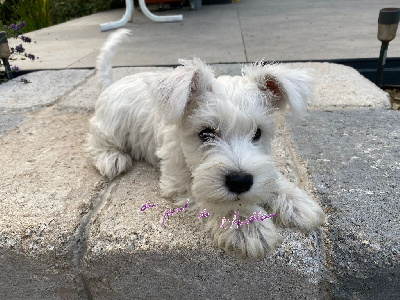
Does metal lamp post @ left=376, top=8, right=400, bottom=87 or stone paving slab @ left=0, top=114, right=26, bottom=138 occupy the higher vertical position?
metal lamp post @ left=376, top=8, right=400, bottom=87

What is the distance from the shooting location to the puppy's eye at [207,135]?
185cm

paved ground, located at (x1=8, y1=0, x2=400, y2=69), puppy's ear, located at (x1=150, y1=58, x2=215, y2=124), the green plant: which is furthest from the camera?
the green plant

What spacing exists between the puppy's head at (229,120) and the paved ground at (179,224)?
316 millimetres

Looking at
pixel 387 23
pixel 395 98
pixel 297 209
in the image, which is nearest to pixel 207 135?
pixel 297 209

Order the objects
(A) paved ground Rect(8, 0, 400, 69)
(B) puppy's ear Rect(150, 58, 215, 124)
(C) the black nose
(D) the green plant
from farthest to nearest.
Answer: (D) the green plant < (A) paved ground Rect(8, 0, 400, 69) < (B) puppy's ear Rect(150, 58, 215, 124) < (C) the black nose

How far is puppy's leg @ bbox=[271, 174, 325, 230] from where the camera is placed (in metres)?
1.80

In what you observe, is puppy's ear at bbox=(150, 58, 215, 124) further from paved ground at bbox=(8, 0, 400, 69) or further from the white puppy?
paved ground at bbox=(8, 0, 400, 69)

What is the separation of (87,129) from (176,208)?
149cm

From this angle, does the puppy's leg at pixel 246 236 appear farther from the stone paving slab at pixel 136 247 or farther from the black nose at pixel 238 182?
the black nose at pixel 238 182

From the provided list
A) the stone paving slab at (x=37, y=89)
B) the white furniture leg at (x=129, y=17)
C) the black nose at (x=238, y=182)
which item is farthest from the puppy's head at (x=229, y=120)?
the white furniture leg at (x=129, y=17)

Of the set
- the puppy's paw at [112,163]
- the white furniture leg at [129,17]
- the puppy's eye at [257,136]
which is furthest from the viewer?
the white furniture leg at [129,17]

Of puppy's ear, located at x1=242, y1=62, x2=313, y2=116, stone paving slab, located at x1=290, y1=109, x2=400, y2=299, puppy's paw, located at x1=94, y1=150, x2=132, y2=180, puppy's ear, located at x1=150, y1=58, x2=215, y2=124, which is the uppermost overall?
puppy's ear, located at x1=150, y1=58, x2=215, y2=124

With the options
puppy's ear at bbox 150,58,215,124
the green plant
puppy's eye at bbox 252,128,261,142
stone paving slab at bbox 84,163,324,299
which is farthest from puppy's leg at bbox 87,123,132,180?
the green plant

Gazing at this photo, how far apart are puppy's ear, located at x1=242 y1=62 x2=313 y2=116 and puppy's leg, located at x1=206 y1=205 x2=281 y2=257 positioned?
60 cm
